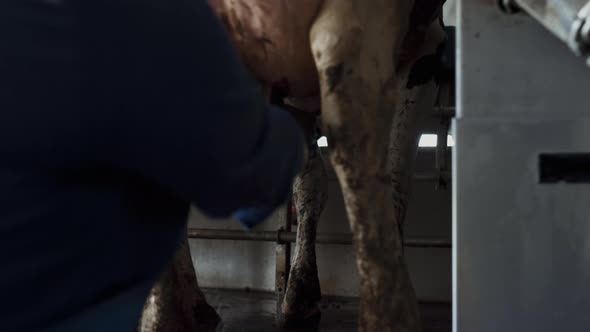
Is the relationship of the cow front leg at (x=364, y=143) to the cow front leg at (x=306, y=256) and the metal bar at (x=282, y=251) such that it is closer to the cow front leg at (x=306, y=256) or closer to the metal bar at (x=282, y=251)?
the cow front leg at (x=306, y=256)

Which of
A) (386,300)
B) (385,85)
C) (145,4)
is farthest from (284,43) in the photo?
(145,4)

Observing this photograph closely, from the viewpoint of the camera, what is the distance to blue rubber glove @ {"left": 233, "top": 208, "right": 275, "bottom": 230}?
672 millimetres

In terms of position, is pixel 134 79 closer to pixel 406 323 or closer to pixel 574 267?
pixel 574 267

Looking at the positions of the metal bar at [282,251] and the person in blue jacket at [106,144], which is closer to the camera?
the person in blue jacket at [106,144]

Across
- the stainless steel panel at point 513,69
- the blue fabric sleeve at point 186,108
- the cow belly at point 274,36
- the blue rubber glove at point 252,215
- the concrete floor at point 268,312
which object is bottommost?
the concrete floor at point 268,312

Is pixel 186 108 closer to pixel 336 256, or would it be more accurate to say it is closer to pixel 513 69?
pixel 513 69

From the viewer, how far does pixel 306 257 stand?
6.26 feet

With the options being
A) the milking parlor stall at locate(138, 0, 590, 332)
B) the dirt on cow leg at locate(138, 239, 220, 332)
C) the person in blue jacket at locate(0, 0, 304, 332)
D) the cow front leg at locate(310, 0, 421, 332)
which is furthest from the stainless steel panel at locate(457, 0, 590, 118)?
the dirt on cow leg at locate(138, 239, 220, 332)

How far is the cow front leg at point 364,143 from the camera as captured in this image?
108cm

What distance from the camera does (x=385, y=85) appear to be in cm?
115

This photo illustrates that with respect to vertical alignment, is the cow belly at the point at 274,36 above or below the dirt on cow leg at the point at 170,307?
above

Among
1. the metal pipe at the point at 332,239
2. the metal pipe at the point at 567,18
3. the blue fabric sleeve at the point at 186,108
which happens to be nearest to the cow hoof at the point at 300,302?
the metal pipe at the point at 332,239

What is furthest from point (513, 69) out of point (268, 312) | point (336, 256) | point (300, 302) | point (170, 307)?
point (336, 256)

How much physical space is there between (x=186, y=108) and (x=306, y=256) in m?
1.46
